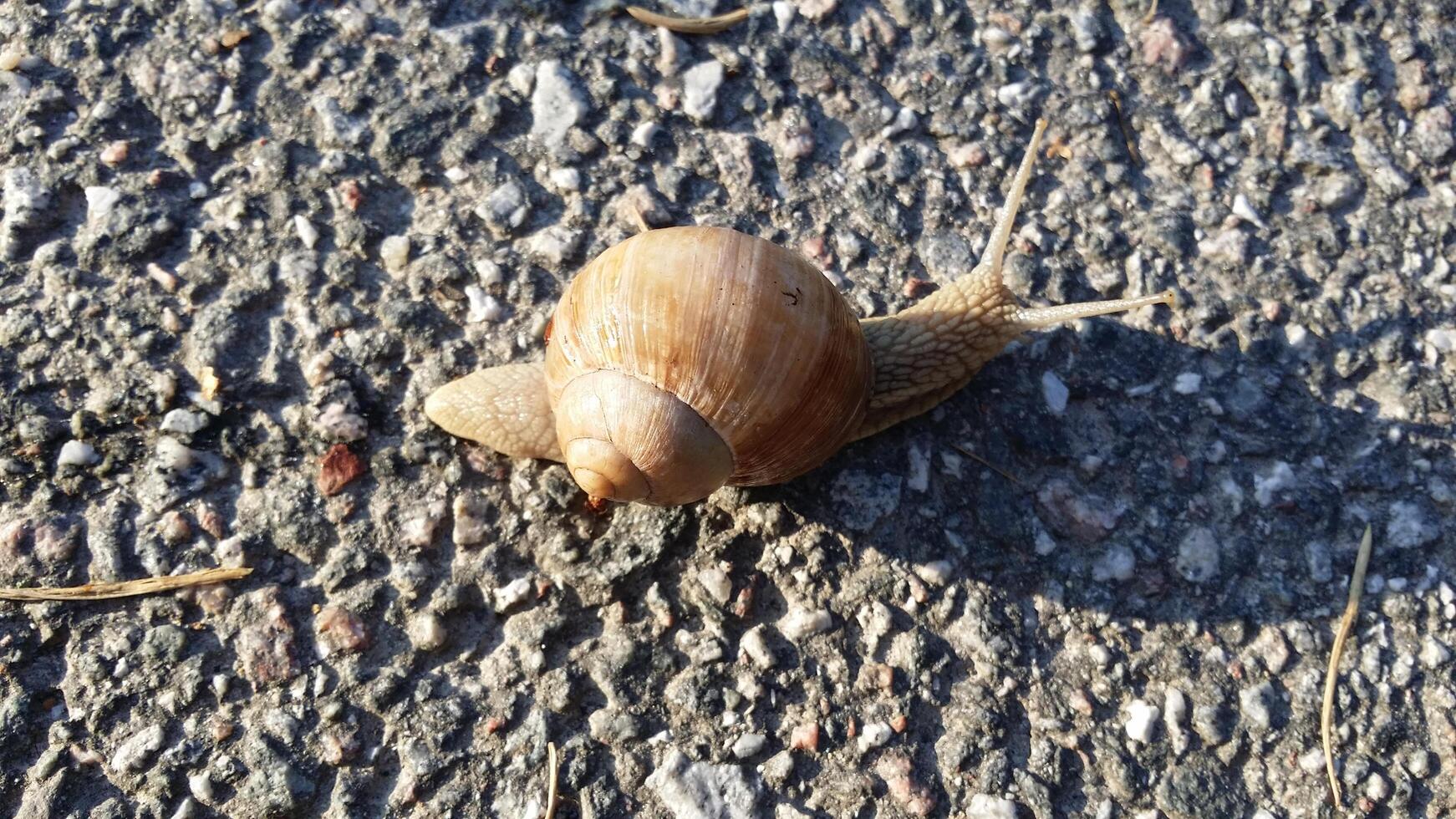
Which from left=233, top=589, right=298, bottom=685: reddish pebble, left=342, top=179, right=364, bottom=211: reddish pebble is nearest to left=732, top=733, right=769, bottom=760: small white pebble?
left=233, top=589, right=298, bottom=685: reddish pebble

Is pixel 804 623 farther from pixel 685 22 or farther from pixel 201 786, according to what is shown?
pixel 685 22

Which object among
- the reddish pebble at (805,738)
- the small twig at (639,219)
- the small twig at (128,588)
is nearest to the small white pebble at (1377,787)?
the reddish pebble at (805,738)

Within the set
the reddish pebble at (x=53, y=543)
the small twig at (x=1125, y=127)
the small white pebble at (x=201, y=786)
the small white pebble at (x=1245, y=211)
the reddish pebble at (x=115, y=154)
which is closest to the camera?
the small white pebble at (x=201, y=786)

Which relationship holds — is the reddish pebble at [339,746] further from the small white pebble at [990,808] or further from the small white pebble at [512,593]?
the small white pebble at [990,808]

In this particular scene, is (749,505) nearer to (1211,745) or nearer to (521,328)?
(521,328)

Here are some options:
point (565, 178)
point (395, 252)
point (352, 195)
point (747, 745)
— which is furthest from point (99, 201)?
point (747, 745)

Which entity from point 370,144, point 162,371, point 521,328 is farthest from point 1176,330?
point 162,371
